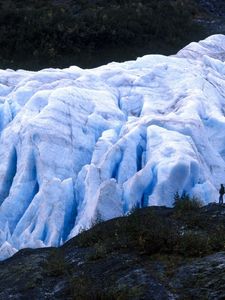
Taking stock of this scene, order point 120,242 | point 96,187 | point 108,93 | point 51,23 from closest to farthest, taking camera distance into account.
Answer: point 120,242, point 96,187, point 108,93, point 51,23

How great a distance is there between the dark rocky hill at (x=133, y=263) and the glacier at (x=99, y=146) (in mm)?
3214

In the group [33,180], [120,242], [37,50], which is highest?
[120,242]

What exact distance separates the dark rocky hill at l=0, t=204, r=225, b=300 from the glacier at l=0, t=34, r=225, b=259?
127 inches

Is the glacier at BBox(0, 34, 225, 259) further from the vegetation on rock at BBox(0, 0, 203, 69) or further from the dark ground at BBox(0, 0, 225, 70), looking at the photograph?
the vegetation on rock at BBox(0, 0, 203, 69)

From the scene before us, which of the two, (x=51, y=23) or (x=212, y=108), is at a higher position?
(x=212, y=108)

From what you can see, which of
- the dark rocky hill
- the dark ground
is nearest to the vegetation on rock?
the dark ground

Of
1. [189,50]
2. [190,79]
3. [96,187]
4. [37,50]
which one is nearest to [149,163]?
[96,187]

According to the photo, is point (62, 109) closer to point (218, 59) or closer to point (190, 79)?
point (190, 79)

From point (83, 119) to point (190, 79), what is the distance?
12.1 feet

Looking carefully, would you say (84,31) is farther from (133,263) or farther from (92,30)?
(133,263)

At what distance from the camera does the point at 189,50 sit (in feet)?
65.2

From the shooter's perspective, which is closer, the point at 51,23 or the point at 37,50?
the point at 37,50

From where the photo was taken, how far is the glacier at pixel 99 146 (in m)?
12.4

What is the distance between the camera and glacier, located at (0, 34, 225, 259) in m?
12.4
